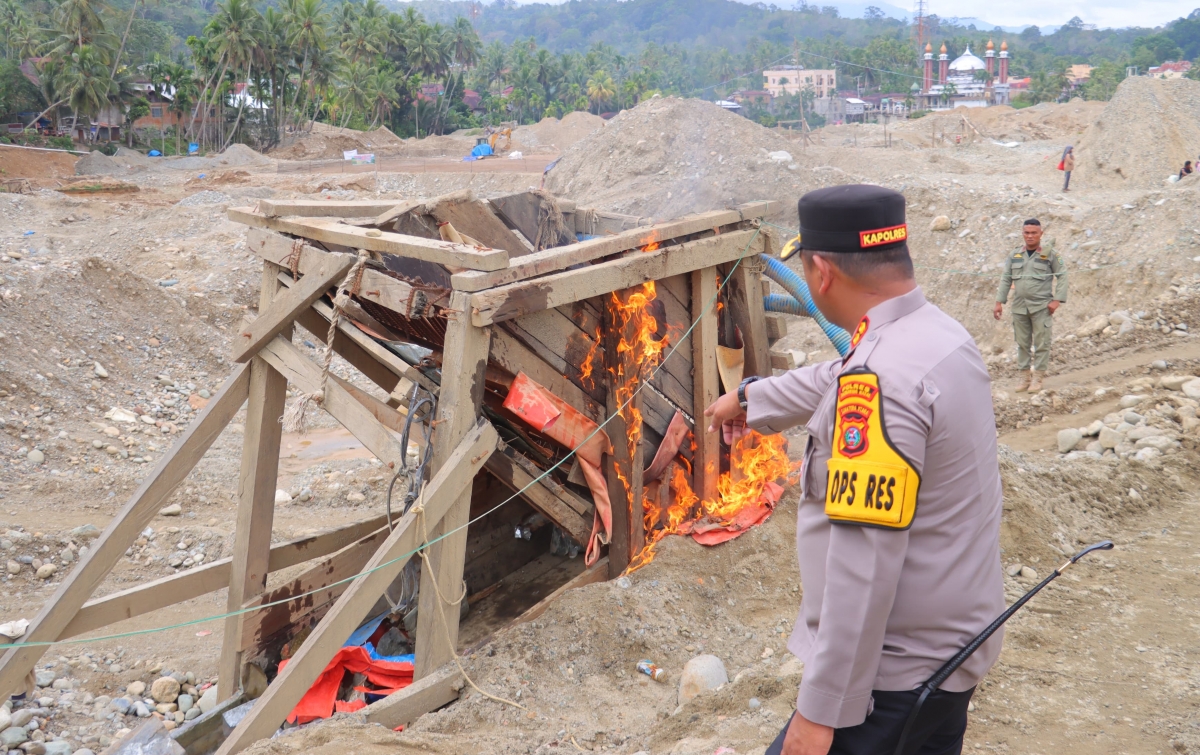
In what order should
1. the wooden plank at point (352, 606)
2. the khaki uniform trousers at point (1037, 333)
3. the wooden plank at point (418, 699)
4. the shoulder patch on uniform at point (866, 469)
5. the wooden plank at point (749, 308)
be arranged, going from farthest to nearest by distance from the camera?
the khaki uniform trousers at point (1037, 333) < the wooden plank at point (749, 308) < the wooden plank at point (418, 699) < the wooden plank at point (352, 606) < the shoulder patch on uniform at point (866, 469)

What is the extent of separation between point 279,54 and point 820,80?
63.1 meters

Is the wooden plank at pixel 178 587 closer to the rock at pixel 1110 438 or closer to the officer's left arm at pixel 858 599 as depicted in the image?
the officer's left arm at pixel 858 599

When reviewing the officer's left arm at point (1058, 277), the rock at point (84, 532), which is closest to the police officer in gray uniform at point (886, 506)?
the rock at point (84, 532)

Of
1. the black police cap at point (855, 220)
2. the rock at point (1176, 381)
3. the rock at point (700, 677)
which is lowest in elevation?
the rock at point (700, 677)

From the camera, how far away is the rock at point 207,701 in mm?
4763

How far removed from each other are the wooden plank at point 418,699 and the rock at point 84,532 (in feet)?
13.7

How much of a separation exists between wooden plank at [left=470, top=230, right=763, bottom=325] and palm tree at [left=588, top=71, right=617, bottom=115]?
7797 cm

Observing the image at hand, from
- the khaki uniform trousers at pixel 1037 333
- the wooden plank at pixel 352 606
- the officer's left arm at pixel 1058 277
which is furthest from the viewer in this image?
the khaki uniform trousers at pixel 1037 333

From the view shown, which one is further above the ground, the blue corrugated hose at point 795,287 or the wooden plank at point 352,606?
the blue corrugated hose at point 795,287

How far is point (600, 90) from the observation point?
3127 inches

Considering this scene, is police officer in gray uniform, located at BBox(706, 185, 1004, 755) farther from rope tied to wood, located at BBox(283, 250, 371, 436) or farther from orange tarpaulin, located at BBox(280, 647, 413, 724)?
orange tarpaulin, located at BBox(280, 647, 413, 724)

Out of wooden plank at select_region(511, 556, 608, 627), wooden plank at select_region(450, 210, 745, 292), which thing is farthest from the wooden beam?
wooden plank at select_region(511, 556, 608, 627)

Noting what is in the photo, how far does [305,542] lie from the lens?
5.02m

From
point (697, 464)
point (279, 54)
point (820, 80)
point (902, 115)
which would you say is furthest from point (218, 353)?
point (820, 80)
